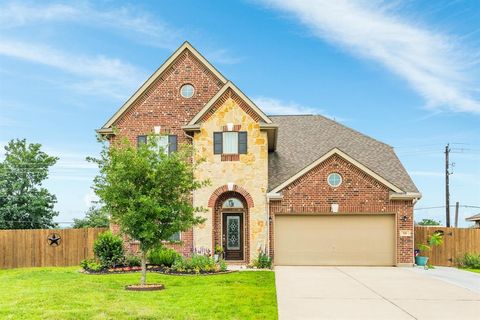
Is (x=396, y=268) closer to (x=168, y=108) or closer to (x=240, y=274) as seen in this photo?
(x=240, y=274)

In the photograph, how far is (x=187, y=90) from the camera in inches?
1113

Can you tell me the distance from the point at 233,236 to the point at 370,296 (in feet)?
39.7

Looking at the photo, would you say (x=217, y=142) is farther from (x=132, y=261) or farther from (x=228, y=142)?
(x=132, y=261)

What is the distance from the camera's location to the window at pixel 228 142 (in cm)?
2650

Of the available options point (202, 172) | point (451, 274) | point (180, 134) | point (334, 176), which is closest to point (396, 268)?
point (451, 274)

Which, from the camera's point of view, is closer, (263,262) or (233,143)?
(263,262)

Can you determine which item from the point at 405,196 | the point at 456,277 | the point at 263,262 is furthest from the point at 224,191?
the point at 456,277

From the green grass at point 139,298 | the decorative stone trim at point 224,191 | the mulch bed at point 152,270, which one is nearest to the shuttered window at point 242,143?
the decorative stone trim at point 224,191

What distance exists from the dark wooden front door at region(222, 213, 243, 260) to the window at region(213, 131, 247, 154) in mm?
3142

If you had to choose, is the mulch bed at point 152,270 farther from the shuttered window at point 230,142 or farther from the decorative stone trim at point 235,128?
the decorative stone trim at point 235,128

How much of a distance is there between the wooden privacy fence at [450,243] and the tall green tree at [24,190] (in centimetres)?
2773

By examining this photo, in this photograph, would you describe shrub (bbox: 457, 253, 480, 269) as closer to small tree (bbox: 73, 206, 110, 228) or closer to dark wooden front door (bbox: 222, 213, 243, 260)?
dark wooden front door (bbox: 222, 213, 243, 260)

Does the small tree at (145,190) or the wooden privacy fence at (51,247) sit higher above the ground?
the small tree at (145,190)

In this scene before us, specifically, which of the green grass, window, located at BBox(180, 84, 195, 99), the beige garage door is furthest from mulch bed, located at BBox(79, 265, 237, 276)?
window, located at BBox(180, 84, 195, 99)
